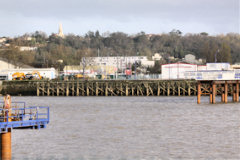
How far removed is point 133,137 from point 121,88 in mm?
56275

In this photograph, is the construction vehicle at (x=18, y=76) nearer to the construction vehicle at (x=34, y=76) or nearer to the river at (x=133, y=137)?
the construction vehicle at (x=34, y=76)

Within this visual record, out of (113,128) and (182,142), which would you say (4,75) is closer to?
(113,128)

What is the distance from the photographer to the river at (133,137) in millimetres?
27297

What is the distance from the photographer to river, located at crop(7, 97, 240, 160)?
27297 millimetres

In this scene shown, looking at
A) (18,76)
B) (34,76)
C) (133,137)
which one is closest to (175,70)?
(34,76)

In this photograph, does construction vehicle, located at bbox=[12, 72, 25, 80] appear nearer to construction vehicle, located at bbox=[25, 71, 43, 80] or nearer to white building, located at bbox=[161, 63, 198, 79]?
construction vehicle, located at bbox=[25, 71, 43, 80]

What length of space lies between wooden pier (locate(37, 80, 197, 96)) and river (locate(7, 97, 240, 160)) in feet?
122

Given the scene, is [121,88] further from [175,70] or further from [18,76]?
[18,76]

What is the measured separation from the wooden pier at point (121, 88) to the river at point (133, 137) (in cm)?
3708

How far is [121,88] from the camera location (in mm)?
89562

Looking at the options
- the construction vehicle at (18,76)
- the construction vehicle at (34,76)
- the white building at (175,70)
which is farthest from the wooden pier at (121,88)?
the white building at (175,70)

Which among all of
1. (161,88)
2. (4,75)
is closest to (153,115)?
(161,88)

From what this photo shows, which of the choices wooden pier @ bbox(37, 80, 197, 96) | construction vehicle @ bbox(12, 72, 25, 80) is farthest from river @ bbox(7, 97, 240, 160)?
construction vehicle @ bbox(12, 72, 25, 80)

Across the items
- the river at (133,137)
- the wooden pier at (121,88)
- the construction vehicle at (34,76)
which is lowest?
the river at (133,137)
